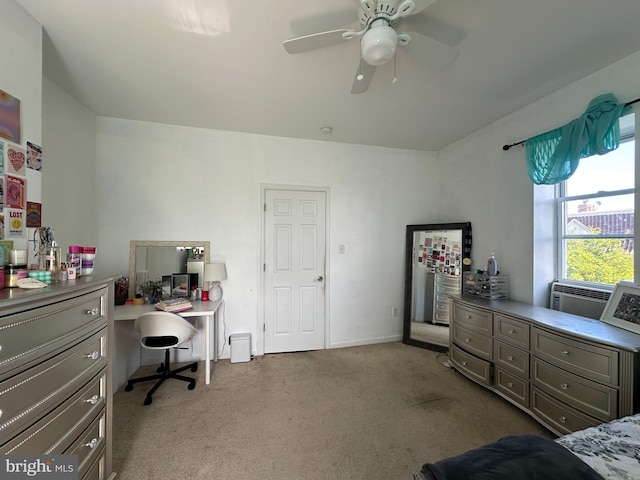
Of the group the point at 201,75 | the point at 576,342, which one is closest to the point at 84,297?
the point at 201,75

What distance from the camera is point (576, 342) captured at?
5.53 feet

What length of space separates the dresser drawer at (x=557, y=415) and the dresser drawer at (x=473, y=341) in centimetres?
44

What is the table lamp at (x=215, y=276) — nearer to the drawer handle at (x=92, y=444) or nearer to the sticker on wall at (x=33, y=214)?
the sticker on wall at (x=33, y=214)

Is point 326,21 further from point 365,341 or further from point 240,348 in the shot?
point 365,341

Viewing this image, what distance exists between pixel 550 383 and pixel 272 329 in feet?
8.60

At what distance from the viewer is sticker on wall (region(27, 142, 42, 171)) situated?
141cm

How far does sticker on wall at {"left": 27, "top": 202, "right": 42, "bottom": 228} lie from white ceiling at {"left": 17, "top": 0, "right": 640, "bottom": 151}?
1.09 metres

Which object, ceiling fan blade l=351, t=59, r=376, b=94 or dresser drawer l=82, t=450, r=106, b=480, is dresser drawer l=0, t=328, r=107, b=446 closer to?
dresser drawer l=82, t=450, r=106, b=480

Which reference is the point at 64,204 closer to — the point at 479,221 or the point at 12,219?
the point at 12,219

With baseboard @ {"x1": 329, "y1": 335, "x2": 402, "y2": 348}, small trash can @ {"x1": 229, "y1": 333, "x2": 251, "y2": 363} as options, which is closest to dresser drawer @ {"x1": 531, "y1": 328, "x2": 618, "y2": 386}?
baseboard @ {"x1": 329, "y1": 335, "x2": 402, "y2": 348}

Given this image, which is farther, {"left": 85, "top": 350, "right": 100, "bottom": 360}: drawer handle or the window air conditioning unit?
the window air conditioning unit

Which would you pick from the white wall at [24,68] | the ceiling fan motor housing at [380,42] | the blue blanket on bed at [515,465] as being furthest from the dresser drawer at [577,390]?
the white wall at [24,68]

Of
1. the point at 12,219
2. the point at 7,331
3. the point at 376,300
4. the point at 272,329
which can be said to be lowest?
the point at 272,329

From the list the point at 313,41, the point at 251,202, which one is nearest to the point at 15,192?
the point at 313,41
